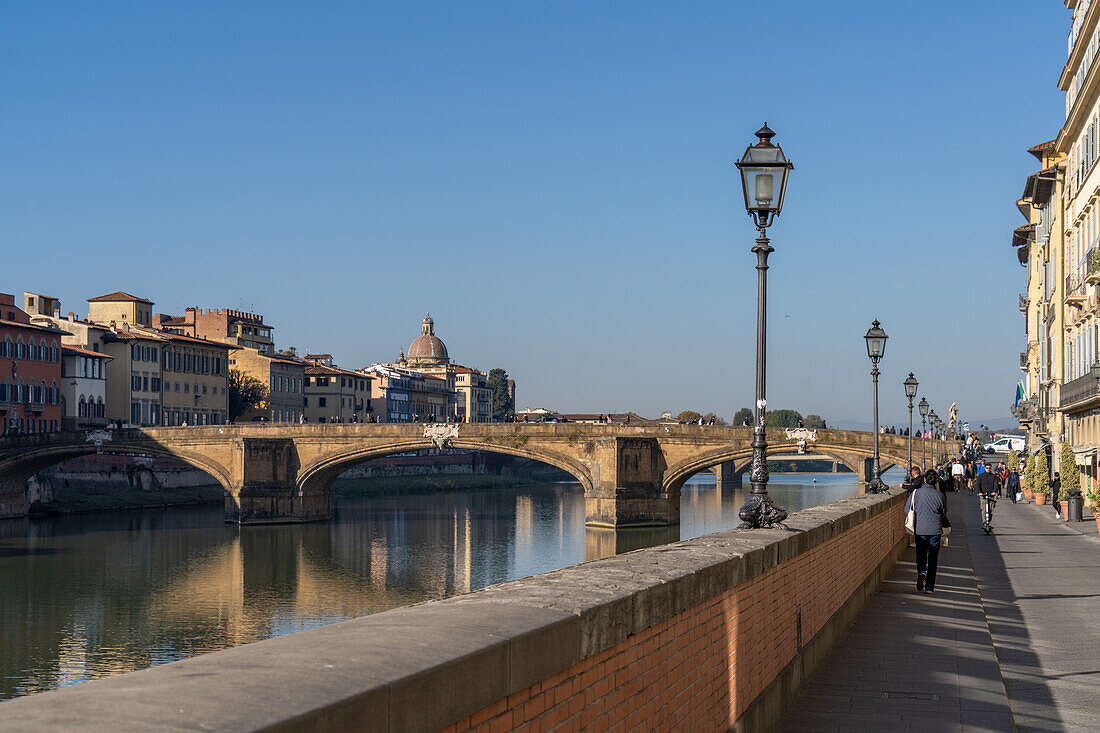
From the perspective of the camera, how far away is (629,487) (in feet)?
221

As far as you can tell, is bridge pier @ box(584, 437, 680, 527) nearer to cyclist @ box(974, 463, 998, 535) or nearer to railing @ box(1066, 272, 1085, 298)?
railing @ box(1066, 272, 1085, 298)

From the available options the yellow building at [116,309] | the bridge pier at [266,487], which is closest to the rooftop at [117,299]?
the yellow building at [116,309]

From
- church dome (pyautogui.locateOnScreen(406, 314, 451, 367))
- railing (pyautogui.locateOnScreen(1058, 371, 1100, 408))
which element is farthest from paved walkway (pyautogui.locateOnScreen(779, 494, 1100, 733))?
church dome (pyautogui.locateOnScreen(406, 314, 451, 367))

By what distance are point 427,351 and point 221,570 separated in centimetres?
14622

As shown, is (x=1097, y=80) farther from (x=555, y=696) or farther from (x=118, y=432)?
(x=118, y=432)

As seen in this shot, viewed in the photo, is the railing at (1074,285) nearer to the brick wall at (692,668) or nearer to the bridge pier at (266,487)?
the brick wall at (692,668)

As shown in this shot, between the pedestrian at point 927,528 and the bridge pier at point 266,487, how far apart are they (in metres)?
56.7

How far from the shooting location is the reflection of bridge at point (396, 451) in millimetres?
67688

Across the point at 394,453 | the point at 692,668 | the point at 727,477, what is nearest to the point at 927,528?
the point at 692,668

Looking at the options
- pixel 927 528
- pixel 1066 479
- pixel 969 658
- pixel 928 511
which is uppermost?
pixel 928 511

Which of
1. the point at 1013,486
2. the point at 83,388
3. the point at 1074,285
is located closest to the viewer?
the point at 1074,285

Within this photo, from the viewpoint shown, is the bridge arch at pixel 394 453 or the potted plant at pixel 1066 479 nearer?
the potted plant at pixel 1066 479

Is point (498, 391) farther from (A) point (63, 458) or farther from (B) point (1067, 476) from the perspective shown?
(B) point (1067, 476)

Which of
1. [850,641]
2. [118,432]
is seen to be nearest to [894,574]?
[850,641]
